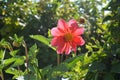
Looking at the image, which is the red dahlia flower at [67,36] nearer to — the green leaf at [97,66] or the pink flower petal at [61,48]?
the pink flower petal at [61,48]

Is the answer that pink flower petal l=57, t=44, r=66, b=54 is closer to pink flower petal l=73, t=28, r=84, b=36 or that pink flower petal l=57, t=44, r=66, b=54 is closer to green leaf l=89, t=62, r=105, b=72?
pink flower petal l=73, t=28, r=84, b=36

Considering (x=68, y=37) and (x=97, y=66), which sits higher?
(x=68, y=37)

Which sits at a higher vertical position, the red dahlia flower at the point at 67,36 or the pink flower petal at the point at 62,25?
the pink flower petal at the point at 62,25

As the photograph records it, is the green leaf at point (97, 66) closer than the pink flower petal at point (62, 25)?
No

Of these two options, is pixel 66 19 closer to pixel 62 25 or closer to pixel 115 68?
pixel 115 68

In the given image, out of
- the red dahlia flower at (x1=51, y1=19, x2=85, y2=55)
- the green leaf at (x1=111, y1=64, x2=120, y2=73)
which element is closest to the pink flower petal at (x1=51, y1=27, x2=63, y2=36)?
the red dahlia flower at (x1=51, y1=19, x2=85, y2=55)

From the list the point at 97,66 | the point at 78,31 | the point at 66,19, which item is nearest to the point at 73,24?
the point at 78,31

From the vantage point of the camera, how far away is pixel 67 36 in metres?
1.65

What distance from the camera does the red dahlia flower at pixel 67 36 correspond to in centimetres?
162

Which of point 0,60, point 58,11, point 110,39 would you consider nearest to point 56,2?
point 58,11

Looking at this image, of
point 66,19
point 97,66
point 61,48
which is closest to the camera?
point 61,48

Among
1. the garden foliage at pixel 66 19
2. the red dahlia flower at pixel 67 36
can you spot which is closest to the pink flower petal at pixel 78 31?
the red dahlia flower at pixel 67 36

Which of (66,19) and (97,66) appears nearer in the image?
(97,66)

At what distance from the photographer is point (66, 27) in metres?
1.65
